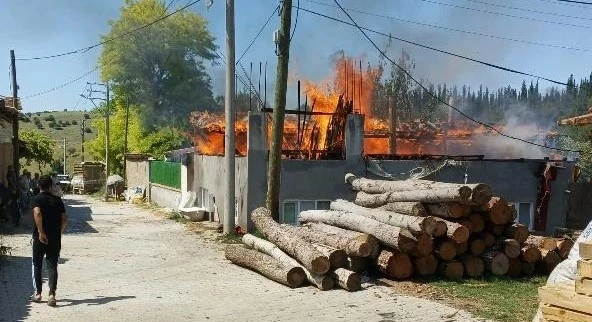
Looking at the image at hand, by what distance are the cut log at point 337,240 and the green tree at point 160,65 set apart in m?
40.0

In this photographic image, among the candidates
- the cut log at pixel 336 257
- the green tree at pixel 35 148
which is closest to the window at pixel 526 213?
the cut log at pixel 336 257

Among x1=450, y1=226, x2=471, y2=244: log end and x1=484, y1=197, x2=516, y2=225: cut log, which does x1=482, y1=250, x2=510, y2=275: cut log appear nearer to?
x1=484, y1=197, x2=516, y2=225: cut log

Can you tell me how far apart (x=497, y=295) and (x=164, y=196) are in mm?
21366

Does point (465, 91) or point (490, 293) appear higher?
point (465, 91)

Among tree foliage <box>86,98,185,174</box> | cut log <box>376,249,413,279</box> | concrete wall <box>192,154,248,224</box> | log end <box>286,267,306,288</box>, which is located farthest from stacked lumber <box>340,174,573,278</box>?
tree foliage <box>86,98,185,174</box>

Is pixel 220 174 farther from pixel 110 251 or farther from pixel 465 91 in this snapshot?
pixel 465 91

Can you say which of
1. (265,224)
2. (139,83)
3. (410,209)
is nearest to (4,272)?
(265,224)

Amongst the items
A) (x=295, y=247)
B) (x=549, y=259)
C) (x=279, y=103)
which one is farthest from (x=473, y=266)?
(x=279, y=103)

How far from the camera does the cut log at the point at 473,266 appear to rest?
11.2 meters

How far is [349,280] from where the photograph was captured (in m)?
10.4

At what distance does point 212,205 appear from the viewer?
21.8 meters

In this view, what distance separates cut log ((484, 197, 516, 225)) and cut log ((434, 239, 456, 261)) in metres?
0.96

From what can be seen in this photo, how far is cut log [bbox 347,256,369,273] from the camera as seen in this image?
11133mm

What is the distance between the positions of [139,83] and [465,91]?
92.2 feet
